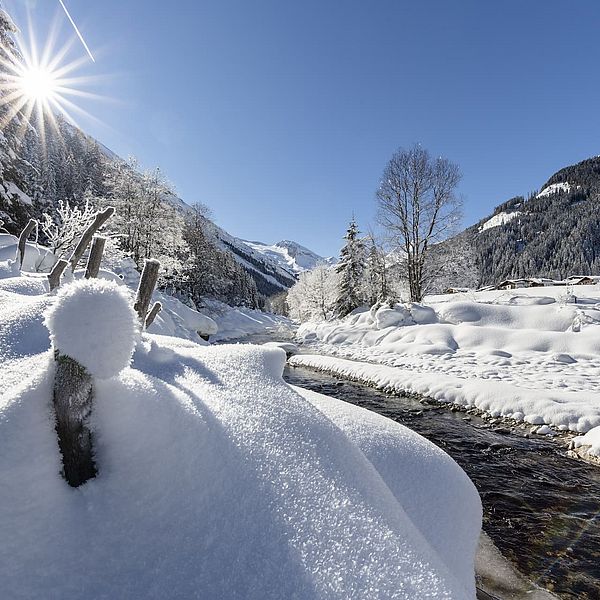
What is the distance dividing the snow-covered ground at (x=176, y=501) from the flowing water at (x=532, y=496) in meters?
3.18

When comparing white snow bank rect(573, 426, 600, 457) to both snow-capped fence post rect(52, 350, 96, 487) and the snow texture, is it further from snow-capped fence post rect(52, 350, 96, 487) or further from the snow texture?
the snow texture

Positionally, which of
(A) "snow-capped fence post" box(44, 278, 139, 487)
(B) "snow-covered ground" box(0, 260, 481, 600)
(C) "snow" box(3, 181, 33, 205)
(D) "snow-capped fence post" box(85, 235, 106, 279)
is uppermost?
(C) "snow" box(3, 181, 33, 205)

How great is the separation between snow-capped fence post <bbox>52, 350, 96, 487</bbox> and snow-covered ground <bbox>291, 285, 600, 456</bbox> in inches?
289

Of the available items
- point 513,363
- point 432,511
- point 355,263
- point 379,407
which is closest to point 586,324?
point 513,363

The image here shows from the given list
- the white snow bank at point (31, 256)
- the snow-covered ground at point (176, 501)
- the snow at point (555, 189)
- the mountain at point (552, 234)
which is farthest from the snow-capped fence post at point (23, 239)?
the snow at point (555, 189)

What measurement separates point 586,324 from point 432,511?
48.8ft

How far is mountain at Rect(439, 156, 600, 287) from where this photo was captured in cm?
10544

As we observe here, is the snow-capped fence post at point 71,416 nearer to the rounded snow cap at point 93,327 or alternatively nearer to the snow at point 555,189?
the rounded snow cap at point 93,327

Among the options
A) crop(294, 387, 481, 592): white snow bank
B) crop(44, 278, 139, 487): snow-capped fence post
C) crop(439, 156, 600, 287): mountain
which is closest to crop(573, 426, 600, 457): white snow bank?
crop(294, 387, 481, 592): white snow bank

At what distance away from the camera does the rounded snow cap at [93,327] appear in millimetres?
1194

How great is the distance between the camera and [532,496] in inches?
181

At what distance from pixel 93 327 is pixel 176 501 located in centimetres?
73

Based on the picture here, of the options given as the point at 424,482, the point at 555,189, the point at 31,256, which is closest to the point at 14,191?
the point at 31,256

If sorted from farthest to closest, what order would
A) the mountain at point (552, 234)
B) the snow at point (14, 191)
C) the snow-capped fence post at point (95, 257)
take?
1. the mountain at point (552, 234)
2. the snow at point (14, 191)
3. the snow-capped fence post at point (95, 257)
